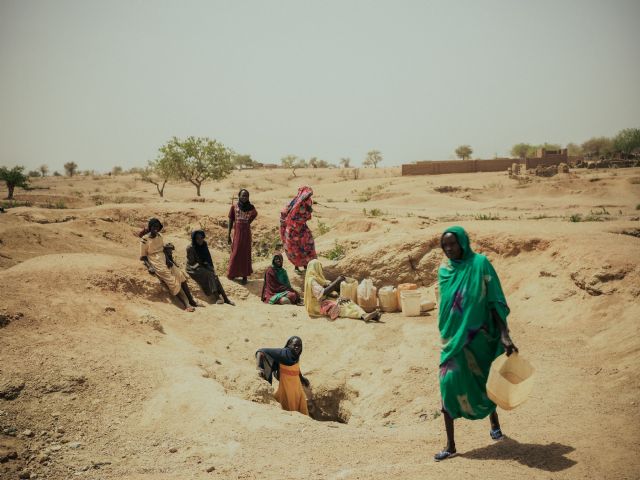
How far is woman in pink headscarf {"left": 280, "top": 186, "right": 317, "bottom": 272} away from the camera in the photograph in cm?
1105

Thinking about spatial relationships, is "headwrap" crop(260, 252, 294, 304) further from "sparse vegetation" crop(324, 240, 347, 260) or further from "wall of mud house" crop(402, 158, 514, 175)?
"wall of mud house" crop(402, 158, 514, 175)

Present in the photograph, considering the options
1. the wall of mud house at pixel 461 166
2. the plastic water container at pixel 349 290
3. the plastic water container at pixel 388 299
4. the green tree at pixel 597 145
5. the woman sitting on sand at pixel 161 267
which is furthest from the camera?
the green tree at pixel 597 145

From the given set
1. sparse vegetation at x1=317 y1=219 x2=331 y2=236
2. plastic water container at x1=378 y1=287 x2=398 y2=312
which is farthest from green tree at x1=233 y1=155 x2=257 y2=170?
plastic water container at x1=378 y1=287 x2=398 y2=312

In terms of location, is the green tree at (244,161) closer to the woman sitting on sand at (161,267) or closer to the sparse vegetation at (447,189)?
the sparse vegetation at (447,189)

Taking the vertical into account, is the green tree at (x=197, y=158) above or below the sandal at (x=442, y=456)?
above

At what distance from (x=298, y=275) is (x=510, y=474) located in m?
8.36

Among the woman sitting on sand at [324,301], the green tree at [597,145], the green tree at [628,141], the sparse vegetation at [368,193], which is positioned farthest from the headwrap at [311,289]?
the green tree at [597,145]

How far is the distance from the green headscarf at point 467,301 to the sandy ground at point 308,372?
3.01 ft

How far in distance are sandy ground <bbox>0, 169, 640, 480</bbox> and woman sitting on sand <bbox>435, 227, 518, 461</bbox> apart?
1.29 feet

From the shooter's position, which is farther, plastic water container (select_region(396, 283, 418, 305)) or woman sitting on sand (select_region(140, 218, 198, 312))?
plastic water container (select_region(396, 283, 418, 305))

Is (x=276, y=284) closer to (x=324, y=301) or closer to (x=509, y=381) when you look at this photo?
(x=324, y=301)

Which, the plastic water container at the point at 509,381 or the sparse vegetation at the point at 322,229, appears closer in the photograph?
the plastic water container at the point at 509,381

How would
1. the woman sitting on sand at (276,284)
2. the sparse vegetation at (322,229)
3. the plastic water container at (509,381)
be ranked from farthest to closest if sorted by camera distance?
the sparse vegetation at (322,229), the woman sitting on sand at (276,284), the plastic water container at (509,381)

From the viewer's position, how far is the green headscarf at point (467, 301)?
12.5ft
